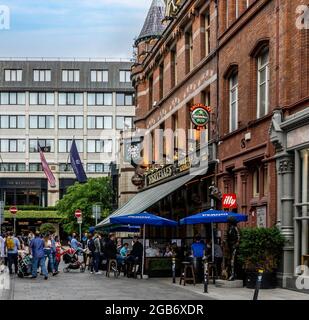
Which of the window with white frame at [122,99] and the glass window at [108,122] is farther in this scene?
the window with white frame at [122,99]

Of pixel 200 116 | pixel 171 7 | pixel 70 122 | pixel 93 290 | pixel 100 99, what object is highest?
pixel 100 99

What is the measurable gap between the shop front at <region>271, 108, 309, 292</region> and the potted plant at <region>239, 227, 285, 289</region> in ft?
1.07

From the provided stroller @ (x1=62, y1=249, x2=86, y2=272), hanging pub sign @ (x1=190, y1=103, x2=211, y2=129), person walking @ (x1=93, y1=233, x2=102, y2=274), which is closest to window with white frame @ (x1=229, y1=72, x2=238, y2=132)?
hanging pub sign @ (x1=190, y1=103, x2=211, y2=129)

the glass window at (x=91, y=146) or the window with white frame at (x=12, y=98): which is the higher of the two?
the window with white frame at (x=12, y=98)

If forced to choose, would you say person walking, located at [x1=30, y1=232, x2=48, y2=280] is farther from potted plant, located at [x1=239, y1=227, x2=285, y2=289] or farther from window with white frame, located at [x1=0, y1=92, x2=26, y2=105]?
window with white frame, located at [x1=0, y1=92, x2=26, y2=105]

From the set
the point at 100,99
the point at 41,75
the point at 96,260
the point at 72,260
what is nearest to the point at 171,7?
the point at 72,260

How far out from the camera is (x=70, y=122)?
291 ft

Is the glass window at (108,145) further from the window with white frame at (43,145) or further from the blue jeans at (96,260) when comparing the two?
the blue jeans at (96,260)

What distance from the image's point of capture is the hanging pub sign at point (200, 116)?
29147mm

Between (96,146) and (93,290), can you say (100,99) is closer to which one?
(96,146)

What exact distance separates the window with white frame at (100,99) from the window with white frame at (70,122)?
2.32 metres

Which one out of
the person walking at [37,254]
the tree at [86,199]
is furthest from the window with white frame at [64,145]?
the person walking at [37,254]

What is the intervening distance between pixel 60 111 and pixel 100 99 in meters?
4.87
